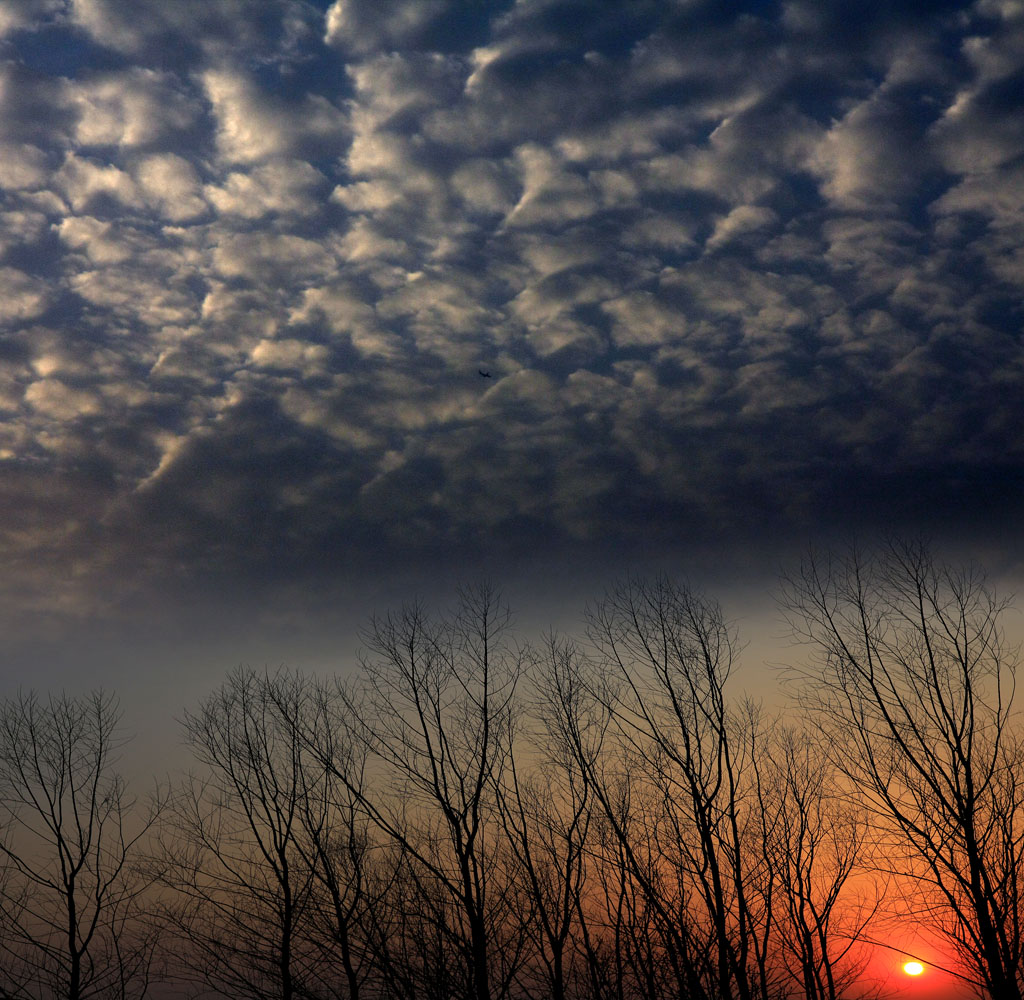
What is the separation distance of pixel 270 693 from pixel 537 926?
797 centimetres

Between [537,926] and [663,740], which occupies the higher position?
[663,740]

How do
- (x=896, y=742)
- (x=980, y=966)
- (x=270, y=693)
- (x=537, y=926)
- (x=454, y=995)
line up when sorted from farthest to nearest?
(x=270, y=693) → (x=537, y=926) → (x=454, y=995) → (x=896, y=742) → (x=980, y=966)

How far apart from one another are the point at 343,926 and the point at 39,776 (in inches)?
339

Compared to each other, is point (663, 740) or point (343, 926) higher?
point (663, 740)

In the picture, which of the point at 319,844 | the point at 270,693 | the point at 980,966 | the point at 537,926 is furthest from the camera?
the point at 270,693

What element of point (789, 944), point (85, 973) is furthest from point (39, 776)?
point (789, 944)

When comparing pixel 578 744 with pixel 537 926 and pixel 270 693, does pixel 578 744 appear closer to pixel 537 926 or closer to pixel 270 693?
pixel 537 926

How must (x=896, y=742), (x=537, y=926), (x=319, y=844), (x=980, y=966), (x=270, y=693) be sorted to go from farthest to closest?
(x=270, y=693) < (x=319, y=844) < (x=537, y=926) < (x=896, y=742) < (x=980, y=966)

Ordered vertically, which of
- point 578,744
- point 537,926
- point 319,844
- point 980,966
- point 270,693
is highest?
point 270,693

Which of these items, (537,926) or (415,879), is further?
(537,926)

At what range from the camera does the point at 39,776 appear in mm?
19391

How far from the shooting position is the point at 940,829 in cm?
1280

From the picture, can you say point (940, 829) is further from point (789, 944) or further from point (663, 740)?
point (789, 944)

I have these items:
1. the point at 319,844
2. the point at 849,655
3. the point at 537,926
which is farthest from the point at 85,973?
the point at 849,655
